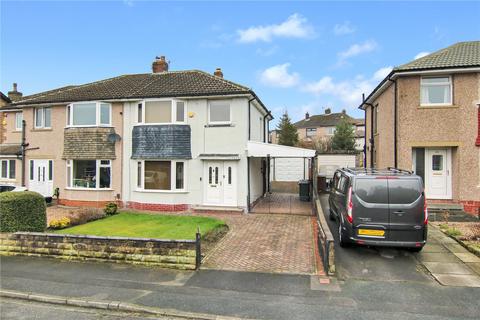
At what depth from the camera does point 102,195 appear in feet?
52.1

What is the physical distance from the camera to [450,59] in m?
13.1

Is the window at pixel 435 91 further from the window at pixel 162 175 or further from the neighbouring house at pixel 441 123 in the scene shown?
the window at pixel 162 175

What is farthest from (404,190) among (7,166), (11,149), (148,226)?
(7,166)

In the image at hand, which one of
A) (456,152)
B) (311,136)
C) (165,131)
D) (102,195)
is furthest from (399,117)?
(311,136)

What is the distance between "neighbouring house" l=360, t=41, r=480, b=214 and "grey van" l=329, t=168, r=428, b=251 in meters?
5.84

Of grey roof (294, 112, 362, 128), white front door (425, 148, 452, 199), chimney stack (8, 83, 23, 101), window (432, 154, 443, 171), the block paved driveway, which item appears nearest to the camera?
the block paved driveway

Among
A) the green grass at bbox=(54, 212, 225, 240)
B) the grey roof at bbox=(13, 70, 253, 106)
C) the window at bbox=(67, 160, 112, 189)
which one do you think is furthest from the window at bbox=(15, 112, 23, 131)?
the green grass at bbox=(54, 212, 225, 240)

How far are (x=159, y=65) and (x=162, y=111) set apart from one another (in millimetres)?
5815

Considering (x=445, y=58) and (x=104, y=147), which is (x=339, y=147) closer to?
(x=445, y=58)

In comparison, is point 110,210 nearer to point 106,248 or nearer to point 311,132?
point 106,248

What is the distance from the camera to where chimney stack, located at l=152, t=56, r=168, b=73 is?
63.9ft

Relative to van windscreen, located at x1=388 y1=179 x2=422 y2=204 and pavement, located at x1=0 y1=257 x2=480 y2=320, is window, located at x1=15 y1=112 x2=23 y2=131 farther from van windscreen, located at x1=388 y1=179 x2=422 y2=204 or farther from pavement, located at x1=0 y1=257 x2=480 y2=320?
van windscreen, located at x1=388 y1=179 x2=422 y2=204

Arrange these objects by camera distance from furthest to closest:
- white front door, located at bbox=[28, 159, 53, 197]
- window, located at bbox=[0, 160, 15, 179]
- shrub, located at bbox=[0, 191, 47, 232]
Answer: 1. window, located at bbox=[0, 160, 15, 179]
2. white front door, located at bbox=[28, 159, 53, 197]
3. shrub, located at bbox=[0, 191, 47, 232]

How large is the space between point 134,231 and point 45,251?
2712 mm
